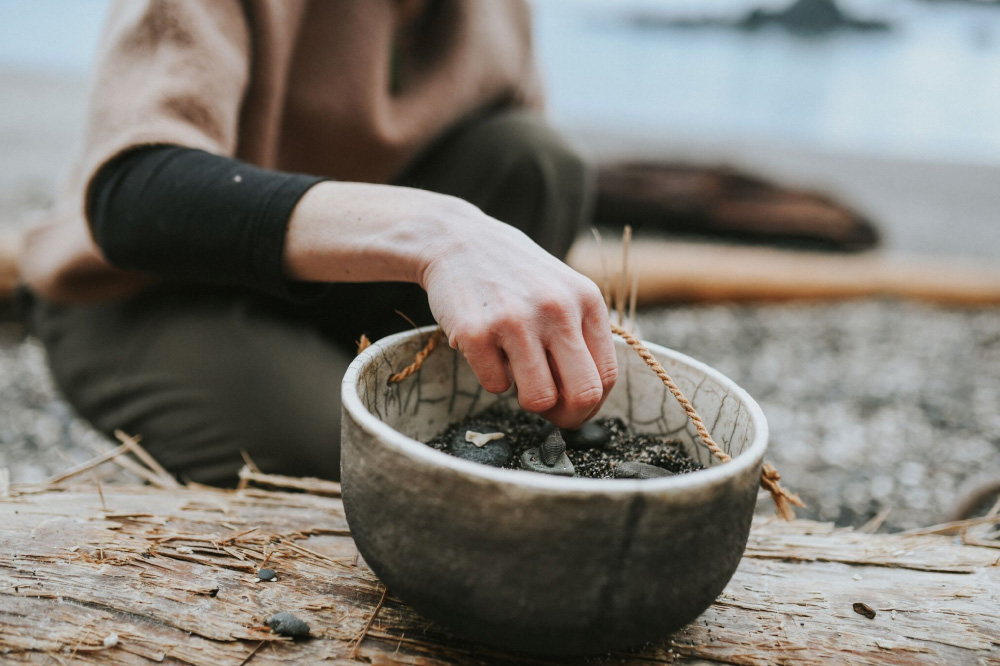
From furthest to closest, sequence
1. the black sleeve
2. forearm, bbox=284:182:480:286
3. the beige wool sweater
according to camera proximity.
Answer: the beige wool sweater
the black sleeve
forearm, bbox=284:182:480:286

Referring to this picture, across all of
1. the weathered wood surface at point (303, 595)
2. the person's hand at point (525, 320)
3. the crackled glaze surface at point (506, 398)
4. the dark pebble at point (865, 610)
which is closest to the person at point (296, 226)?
the person's hand at point (525, 320)

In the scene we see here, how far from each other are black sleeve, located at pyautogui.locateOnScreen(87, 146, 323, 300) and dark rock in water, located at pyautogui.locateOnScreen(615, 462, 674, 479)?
506mm

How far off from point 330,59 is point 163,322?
59 cm

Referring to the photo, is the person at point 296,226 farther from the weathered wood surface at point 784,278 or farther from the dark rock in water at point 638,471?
the weathered wood surface at point 784,278

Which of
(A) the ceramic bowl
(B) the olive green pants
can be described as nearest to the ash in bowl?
(A) the ceramic bowl

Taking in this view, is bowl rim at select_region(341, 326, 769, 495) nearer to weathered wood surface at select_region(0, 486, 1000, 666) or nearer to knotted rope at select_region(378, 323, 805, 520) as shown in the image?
knotted rope at select_region(378, 323, 805, 520)

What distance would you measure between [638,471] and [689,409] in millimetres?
85

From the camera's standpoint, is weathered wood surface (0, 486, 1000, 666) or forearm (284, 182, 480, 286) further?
forearm (284, 182, 480, 286)

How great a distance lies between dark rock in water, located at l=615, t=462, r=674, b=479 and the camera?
26.9 inches

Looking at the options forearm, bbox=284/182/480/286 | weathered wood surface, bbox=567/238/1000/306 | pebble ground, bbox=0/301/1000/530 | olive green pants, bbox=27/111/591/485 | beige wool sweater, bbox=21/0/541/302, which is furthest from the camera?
weathered wood surface, bbox=567/238/1000/306

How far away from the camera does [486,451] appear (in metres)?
0.74

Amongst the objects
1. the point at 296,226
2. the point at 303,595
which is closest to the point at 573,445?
the point at 303,595

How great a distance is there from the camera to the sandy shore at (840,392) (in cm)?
175

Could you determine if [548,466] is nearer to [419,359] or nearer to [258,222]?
[419,359]
